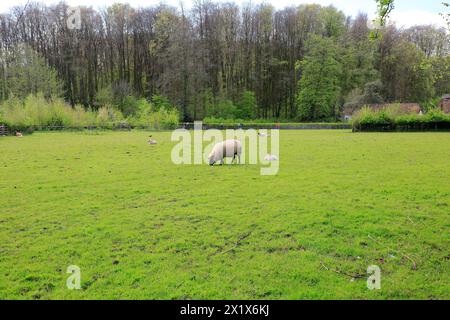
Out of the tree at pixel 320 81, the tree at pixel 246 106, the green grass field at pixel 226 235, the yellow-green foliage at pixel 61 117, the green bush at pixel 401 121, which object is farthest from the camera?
the tree at pixel 246 106

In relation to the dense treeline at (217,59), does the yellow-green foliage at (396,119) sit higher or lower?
lower

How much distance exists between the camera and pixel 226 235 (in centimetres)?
533

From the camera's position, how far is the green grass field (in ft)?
12.5

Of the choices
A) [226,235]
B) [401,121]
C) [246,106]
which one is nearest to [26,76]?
[246,106]

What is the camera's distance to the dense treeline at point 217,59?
54156mm

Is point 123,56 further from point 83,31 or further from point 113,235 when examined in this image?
point 113,235

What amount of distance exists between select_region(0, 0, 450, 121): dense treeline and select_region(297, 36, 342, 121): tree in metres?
0.17

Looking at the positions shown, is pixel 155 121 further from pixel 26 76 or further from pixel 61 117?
pixel 26 76

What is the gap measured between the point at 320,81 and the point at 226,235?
5536 cm

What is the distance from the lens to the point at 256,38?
6425 centimetres

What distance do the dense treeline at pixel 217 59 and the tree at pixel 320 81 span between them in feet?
0.55

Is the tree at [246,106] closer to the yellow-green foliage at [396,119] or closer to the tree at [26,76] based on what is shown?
the yellow-green foliage at [396,119]

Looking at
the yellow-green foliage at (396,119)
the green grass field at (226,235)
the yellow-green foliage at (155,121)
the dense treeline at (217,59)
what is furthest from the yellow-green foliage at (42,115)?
the yellow-green foliage at (396,119)

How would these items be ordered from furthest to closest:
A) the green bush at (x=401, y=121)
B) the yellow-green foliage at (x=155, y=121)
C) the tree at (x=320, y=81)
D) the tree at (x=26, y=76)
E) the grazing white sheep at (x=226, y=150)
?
the tree at (x=320, y=81) < the tree at (x=26, y=76) < the yellow-green foliage at (x=155, y=121) < the green bush at (x=401, y=121) < the grazing white sheep at (x=226, y=150)
